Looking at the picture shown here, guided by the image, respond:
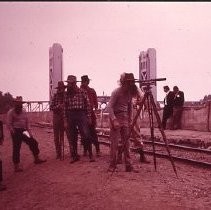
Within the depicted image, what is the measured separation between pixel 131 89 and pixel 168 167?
2188mm

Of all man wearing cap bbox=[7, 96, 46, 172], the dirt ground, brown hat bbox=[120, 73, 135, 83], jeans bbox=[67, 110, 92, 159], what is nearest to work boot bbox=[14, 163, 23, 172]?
man wearing cap bbox=[7, 96, 46, 172]

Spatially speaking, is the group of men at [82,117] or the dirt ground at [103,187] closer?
the dirt ground at [103,187]

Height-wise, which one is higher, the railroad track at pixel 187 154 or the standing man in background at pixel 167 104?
the standing man in background at pixel 167 104

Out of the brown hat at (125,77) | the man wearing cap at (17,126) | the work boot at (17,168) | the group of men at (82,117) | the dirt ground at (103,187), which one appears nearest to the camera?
Answer: the dirt ground at (103,187)

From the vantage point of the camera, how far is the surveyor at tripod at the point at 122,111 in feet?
31.6

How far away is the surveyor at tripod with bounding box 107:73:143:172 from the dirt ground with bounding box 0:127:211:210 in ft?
1.21

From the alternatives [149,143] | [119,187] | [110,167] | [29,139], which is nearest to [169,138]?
[149,143]

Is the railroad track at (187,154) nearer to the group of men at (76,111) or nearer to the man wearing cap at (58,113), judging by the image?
the group of men at (76,111)

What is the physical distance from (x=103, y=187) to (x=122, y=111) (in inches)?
77.3

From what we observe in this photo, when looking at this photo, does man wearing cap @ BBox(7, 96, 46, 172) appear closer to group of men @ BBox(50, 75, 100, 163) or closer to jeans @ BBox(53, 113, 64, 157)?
jeans @ BBox(53, 113, 64, 157)

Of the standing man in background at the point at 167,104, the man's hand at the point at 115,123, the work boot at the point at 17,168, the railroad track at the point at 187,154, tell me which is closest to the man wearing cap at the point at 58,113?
the work boot at the point at 17,168

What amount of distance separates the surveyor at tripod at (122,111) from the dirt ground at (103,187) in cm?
37

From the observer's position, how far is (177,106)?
20484mm

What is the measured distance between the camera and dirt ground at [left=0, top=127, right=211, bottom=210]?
749cm
